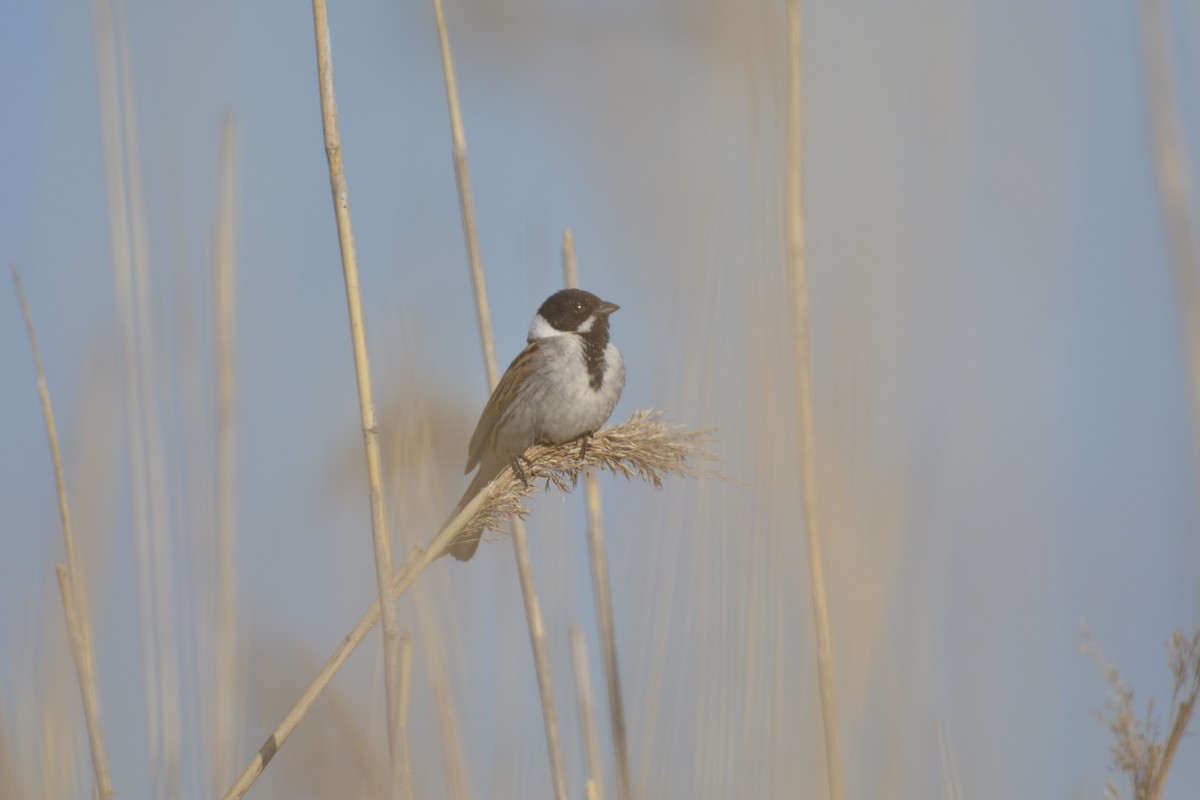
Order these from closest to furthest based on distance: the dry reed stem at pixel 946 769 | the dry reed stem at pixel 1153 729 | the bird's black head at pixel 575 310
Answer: the dry reed stem at pixel 1153 729 → the dry reed stem at pixel 946 769 → the bird's black head at pixel 575 310

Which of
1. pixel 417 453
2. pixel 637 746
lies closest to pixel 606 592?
pixel 637 746

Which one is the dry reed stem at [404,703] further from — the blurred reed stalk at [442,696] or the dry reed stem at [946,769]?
the dry reed stem at [946,769]

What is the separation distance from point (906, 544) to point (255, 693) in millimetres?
1677

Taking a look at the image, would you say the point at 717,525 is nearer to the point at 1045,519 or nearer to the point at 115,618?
the point at 1045,519

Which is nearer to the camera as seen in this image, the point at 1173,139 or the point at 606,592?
the point at 1173,139

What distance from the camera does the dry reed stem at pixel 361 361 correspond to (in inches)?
74.1

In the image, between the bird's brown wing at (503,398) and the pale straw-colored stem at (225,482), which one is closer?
the pale straw-colored stem at (225,482)

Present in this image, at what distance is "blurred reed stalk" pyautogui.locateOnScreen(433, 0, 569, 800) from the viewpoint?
2.57 meters

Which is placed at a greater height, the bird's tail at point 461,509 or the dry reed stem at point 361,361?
the dry reed stem at point 361,361

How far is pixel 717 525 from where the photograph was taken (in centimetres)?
287

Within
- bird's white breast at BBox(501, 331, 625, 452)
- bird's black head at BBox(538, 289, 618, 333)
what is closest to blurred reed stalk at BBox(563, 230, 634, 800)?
bird's white breast at BBox(501, 331, 625, 452)

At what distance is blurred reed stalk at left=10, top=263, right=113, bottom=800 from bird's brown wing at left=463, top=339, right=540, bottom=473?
1.34m

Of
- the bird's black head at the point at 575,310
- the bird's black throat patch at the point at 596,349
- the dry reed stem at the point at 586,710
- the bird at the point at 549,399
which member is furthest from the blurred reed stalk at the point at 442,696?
the bird's black head at the point at 575,310

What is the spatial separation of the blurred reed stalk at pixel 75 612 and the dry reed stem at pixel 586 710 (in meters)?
0.99
